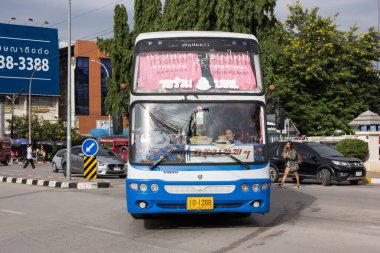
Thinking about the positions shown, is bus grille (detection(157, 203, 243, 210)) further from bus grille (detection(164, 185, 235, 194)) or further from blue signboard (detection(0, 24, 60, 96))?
blue signboard (detection(0, 24, 60, 96))

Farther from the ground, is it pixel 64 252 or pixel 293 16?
pixel 293 16

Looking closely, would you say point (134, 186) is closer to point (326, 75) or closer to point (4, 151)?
point (326, 75)

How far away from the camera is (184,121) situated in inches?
384

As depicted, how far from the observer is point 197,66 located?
1010 cm

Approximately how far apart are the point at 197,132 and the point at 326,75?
30.8m

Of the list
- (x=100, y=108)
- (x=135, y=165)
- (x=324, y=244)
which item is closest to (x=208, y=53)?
(x=135, y=165)

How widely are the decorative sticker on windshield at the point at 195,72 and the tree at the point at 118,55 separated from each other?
27955 millimetres

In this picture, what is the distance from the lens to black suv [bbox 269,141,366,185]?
20.5 metres

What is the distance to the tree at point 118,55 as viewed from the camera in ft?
126

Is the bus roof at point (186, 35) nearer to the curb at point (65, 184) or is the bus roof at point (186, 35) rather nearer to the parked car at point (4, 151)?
the curb at point (65, 184)

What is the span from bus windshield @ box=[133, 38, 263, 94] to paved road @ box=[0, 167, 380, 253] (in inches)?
95.6

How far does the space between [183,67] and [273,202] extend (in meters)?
5.88

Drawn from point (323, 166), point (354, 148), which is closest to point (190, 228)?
point (323, 166)

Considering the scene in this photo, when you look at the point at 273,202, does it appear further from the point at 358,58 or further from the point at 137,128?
the point at 358,58
